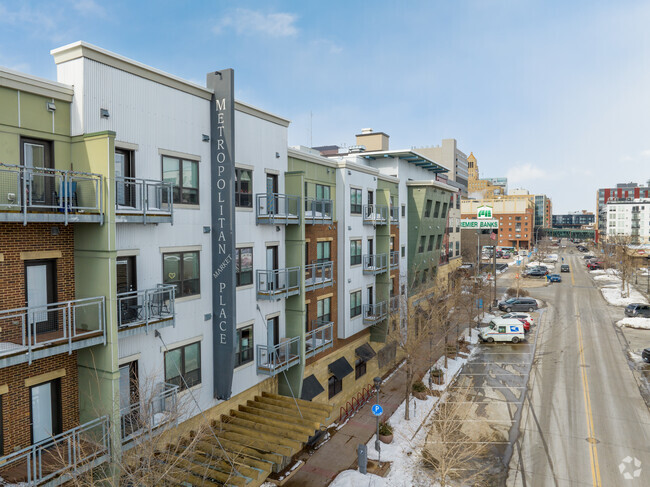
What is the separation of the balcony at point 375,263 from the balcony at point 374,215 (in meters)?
2.29

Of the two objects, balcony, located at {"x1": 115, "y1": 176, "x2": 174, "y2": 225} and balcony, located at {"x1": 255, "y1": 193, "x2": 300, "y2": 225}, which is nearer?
balcony, located at {"x1": 115, "y1": 176, "x2": 174, "y2": 225}

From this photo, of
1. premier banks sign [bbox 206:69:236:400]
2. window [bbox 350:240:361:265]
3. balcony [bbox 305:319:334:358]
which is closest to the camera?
premier banks sign [bbox 206:69:236:400]

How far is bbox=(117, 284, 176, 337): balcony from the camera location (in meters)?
12.6

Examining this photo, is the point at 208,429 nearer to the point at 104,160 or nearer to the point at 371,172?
the point at 104,160

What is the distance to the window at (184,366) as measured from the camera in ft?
48.8

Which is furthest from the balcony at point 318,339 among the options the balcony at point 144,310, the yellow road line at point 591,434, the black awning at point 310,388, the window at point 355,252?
the yellow road line at point 591,434

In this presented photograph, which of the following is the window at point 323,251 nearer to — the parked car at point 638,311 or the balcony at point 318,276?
the balcony at point 318,276

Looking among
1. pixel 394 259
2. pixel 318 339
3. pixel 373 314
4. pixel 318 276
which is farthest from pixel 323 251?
pixel 394 259

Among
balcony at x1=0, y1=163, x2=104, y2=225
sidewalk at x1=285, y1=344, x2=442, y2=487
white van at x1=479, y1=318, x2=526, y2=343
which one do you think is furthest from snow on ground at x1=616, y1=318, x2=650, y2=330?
balcony at x1=0, y1=163, x2=104, y2=225

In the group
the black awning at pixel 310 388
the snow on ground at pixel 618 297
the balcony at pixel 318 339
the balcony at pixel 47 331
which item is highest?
the balcony at pixel 47 331

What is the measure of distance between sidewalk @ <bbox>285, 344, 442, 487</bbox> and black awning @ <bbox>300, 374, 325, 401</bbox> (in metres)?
2.32

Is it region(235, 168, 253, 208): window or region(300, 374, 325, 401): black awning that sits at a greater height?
region(235, 168, 253, 208): window

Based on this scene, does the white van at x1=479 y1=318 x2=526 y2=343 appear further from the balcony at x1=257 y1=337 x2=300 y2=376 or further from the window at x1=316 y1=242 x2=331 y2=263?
the balcony at x1=257 y1=337 x2=300 y2=376

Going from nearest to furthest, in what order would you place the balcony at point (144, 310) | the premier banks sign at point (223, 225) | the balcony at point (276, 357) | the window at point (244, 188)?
the balcony at point (144, 310)
the premier banks sign at point (223, 225)
the window at point (244, 188)
the balcony at point (276, 357)
